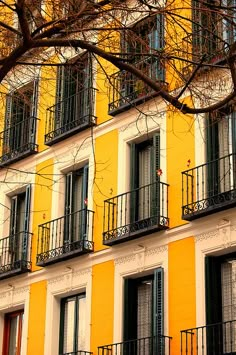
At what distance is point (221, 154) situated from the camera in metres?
22.3

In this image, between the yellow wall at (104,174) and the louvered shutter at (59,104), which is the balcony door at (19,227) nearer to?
the louvered shutter at (59,104)

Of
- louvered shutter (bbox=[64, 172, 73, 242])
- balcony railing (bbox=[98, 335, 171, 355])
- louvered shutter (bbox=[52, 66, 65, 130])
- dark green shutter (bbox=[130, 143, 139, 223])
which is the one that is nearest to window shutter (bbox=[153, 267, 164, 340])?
balcony railing (bbox=[98, 335, 171, 355])

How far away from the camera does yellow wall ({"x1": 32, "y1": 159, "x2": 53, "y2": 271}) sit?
88.7 feet

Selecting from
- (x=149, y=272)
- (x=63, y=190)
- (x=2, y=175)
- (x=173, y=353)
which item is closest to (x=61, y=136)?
(x=63, y=190)

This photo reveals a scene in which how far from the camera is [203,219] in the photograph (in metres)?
21.8

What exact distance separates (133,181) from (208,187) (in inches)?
127

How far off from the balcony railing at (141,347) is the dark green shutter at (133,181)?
3.15 meters

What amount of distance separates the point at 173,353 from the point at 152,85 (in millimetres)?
9825

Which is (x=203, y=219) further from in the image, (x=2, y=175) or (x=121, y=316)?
(x=2, y=175)

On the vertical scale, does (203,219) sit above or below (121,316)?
above

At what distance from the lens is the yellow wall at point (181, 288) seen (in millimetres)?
21609

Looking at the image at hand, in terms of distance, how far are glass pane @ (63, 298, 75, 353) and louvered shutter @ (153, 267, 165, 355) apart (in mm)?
3664

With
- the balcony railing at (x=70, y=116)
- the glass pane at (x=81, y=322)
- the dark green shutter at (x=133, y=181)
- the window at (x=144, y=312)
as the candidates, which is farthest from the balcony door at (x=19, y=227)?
the window at (x=144, y=312)

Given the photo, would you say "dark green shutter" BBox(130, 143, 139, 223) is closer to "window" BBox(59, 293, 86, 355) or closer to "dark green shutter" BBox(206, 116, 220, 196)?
"dark green shutter" BBox(206, 116, 220, 196)
